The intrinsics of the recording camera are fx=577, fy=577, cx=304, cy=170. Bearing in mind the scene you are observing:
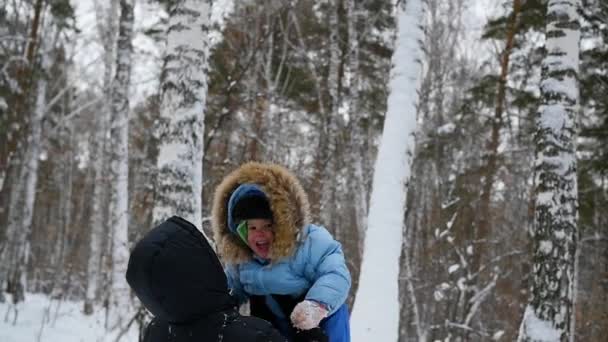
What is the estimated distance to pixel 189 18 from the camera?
5.09 m

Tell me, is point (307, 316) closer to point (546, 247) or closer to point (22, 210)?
point (546, 247)

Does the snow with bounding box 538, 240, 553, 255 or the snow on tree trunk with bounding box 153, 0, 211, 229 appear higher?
the snow on tree trunk with bounding box 153, 0, 211, 229

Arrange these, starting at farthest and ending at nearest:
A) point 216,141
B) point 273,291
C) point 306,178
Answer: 1. point 216,141
2. point 306,178
3. point 273,291

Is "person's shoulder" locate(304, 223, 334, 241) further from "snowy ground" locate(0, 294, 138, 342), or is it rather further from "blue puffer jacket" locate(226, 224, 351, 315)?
"snowy ground" locate(0, 294, 138, 342)

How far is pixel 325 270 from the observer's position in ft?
7.27

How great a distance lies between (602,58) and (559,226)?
230 inches

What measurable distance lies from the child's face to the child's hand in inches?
11.7

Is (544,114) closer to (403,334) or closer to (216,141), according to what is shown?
(403,334)

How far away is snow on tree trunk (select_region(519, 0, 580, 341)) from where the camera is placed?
6.00 metres

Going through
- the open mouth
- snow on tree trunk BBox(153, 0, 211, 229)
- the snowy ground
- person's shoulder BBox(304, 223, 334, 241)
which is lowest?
the snowy ground

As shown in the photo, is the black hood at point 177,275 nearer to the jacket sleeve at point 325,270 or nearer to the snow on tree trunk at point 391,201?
the jacket sleeve at point 325,270

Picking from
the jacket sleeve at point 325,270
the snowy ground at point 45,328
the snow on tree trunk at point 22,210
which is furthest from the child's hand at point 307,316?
the snow on tree trunk at point 22,210

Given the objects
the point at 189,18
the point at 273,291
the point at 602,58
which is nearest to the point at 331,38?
the point at 602,58

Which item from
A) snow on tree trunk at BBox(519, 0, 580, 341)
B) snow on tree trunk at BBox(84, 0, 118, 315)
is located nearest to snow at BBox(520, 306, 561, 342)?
snow on tree trunk at BBox(519, 0, 580, 341)
